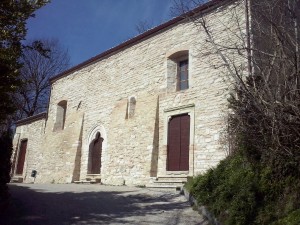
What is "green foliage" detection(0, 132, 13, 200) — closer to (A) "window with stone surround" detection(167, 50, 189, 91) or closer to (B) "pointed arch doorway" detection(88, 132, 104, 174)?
(A) "window with stone surround" detection(167, 50, 189, 91)

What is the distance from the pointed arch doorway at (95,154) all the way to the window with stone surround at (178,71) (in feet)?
14.4

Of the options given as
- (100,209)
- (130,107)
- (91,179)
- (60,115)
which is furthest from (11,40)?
(60,115)

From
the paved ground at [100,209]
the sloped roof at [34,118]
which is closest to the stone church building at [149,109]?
the sloped roof at [34,118]

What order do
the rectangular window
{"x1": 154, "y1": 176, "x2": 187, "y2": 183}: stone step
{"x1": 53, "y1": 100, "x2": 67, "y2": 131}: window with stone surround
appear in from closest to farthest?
{"x1": 154, "y1": 176, "x2": 187, "y2": 183}: stone step < the rectangular window < {"x1": 53, "y1": 100, "x2": 67, "y2": 131}: window with stone surround

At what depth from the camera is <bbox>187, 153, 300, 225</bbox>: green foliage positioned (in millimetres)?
5750

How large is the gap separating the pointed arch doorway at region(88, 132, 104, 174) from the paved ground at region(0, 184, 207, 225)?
16.4 feet

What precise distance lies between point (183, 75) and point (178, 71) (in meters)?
0.29

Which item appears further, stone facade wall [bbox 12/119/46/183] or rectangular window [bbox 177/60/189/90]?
stone facade wall [bbox 12/119/46/183]

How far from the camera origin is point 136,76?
529 inches

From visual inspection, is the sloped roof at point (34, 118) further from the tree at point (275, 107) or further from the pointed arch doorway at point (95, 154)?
the tree at point (275, 107)

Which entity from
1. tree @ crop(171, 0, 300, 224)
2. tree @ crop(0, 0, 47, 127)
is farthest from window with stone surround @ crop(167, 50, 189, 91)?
tree @ crop(0, 0, 47, 127)

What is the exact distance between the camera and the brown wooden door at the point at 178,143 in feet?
36.2

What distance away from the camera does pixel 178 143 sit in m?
11.3

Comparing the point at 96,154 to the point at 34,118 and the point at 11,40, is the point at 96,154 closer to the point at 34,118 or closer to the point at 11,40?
the point at 34,118
